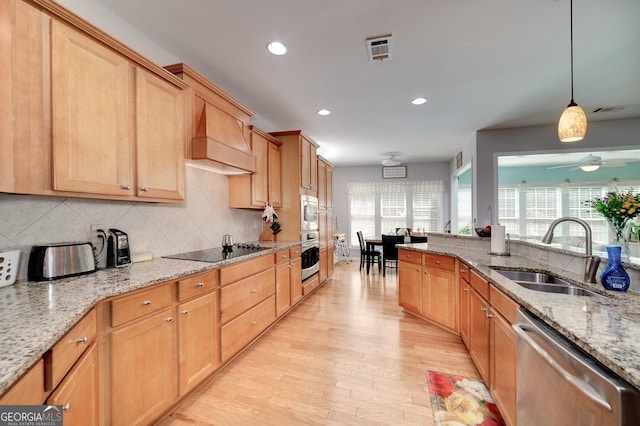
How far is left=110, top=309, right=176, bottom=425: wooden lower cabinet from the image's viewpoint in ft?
4.25

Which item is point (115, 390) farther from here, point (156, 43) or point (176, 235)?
point (156, 43)

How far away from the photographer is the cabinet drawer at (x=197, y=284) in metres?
1.67

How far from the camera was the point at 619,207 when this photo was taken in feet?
5.33

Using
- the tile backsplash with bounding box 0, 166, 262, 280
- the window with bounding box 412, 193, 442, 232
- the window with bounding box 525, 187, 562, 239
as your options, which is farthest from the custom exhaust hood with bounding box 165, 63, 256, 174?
the window with bounding box 525, 187, 562, 239

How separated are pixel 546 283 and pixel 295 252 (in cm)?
252

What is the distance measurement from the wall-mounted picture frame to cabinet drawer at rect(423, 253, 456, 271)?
4470 millimetres

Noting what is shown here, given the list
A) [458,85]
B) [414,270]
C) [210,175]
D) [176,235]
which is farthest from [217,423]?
[458,85]

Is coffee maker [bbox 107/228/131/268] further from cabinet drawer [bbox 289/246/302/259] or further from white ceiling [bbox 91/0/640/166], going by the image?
cabinet drawer [bbox 289/246/302/259]

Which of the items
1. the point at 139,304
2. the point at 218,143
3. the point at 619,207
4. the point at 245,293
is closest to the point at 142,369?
the point at 139,304

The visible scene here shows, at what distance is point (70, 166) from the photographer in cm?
137

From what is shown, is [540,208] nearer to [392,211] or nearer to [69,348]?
[392,211]

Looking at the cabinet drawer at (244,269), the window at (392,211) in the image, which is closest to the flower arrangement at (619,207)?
the cabinet drawer at (244,269)

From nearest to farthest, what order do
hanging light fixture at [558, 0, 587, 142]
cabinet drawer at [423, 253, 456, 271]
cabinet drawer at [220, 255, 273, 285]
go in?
hanging light fixture at [558, 0, 587, 142]
cabinet drawer at [220, 255, 273, 285]
cabinet drawer at [423, 253, 456, 271]

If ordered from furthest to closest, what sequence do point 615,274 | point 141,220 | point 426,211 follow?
1. point 426,211
2. point 141,220
3. point 615,274
